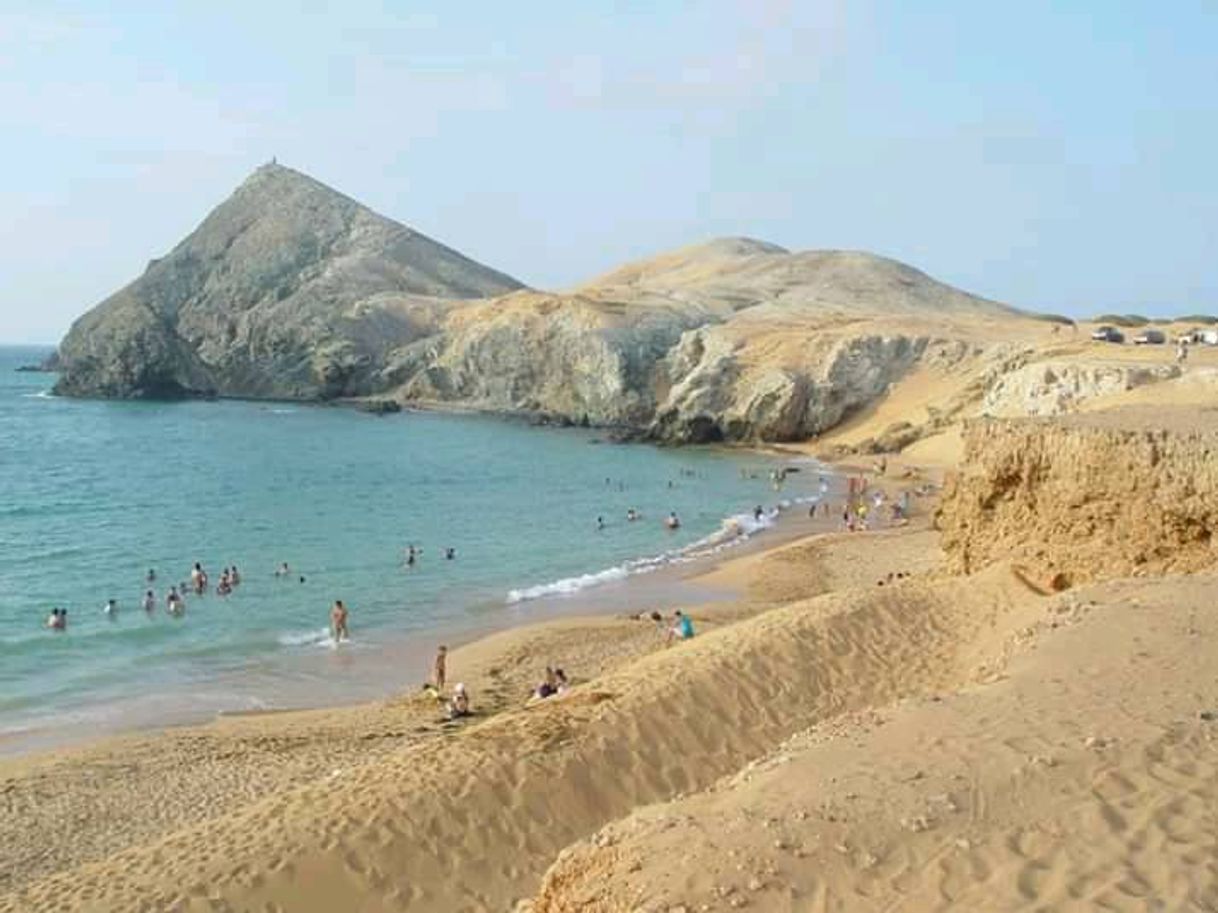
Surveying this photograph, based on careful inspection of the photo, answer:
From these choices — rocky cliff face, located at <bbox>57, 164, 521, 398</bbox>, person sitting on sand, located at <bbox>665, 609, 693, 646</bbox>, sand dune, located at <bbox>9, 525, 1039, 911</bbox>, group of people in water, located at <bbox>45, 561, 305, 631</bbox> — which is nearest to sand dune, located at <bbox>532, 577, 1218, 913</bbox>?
sand dune, located at <bbox>9, 525, 1039, 911</bbox>

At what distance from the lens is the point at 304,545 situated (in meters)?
37.2

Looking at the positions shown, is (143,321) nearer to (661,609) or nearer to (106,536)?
(106,536)

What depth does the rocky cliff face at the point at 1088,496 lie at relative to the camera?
15.3 meters

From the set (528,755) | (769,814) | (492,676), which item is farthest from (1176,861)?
(492,676)

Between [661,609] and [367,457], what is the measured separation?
36.4 meters

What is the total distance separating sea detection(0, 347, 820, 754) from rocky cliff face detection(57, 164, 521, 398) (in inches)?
1024

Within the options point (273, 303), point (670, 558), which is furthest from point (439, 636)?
point (273, 303)

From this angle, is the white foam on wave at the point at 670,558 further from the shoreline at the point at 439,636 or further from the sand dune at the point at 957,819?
the sand dune at the point at 957,819

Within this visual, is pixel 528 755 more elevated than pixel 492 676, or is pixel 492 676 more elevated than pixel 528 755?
pixel 528 755

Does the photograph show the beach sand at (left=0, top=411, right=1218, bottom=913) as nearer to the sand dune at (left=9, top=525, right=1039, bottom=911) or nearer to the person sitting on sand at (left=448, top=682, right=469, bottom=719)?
the sand dune at (left=9, top=525, right=1039, bottom=911)

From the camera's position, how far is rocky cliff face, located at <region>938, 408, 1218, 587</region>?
15.3 m

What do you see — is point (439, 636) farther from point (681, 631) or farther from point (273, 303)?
point (273, 303)

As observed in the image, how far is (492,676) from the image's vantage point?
72.3 feet

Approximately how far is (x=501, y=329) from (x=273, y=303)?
31.5m
